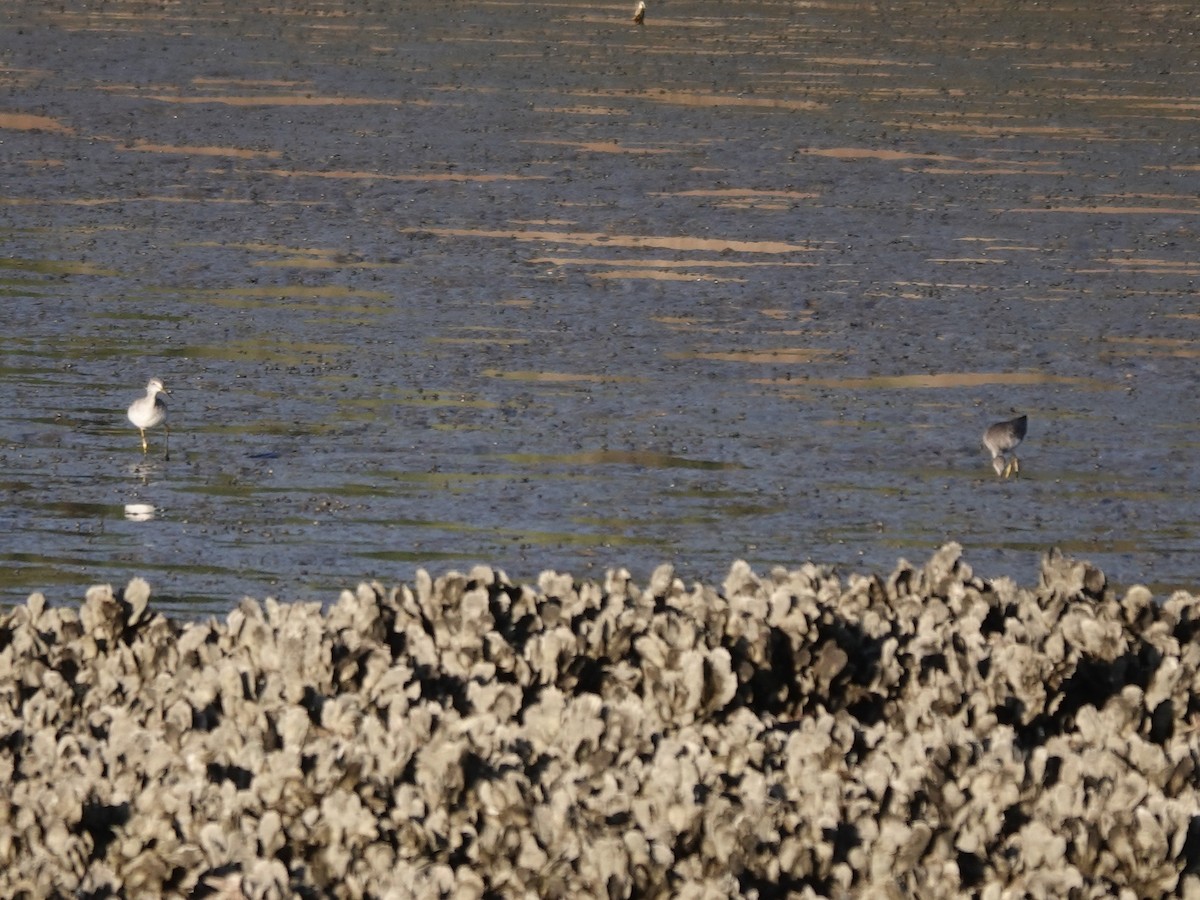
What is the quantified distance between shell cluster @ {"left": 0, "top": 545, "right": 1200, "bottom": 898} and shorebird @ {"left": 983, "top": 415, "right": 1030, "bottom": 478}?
3.70 metres

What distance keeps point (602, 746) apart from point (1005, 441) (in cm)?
549

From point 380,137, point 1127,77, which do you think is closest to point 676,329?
point 380,137

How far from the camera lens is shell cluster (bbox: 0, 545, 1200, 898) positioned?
471 cm

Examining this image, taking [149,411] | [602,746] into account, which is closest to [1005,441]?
[149,411]

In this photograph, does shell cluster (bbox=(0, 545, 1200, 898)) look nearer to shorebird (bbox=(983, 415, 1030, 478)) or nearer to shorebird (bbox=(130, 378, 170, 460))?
shorebird (bbox=(983, 415, 1030, 478))

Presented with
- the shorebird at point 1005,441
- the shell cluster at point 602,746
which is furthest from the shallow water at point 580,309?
the shell cluster at point 602,746

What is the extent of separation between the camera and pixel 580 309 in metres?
13.5

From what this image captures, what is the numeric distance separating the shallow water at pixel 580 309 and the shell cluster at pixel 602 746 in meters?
2.31

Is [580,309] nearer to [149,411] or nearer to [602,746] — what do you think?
[149,411]

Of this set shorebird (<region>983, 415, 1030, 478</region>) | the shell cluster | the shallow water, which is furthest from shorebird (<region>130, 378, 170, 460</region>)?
the shell cluster

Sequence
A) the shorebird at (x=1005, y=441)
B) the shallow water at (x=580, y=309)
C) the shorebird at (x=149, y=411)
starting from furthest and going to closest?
the shorebird at (x=1005, y=441), the shorebird at (x=149, y=411), the shallow water at (x=580, y=309)

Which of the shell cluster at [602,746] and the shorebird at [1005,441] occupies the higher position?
the shorebird at [1005,441]

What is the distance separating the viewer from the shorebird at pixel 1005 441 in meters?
10.3

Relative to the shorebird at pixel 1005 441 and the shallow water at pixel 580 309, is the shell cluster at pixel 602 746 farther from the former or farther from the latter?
the shorebird at pixel 1005 441
